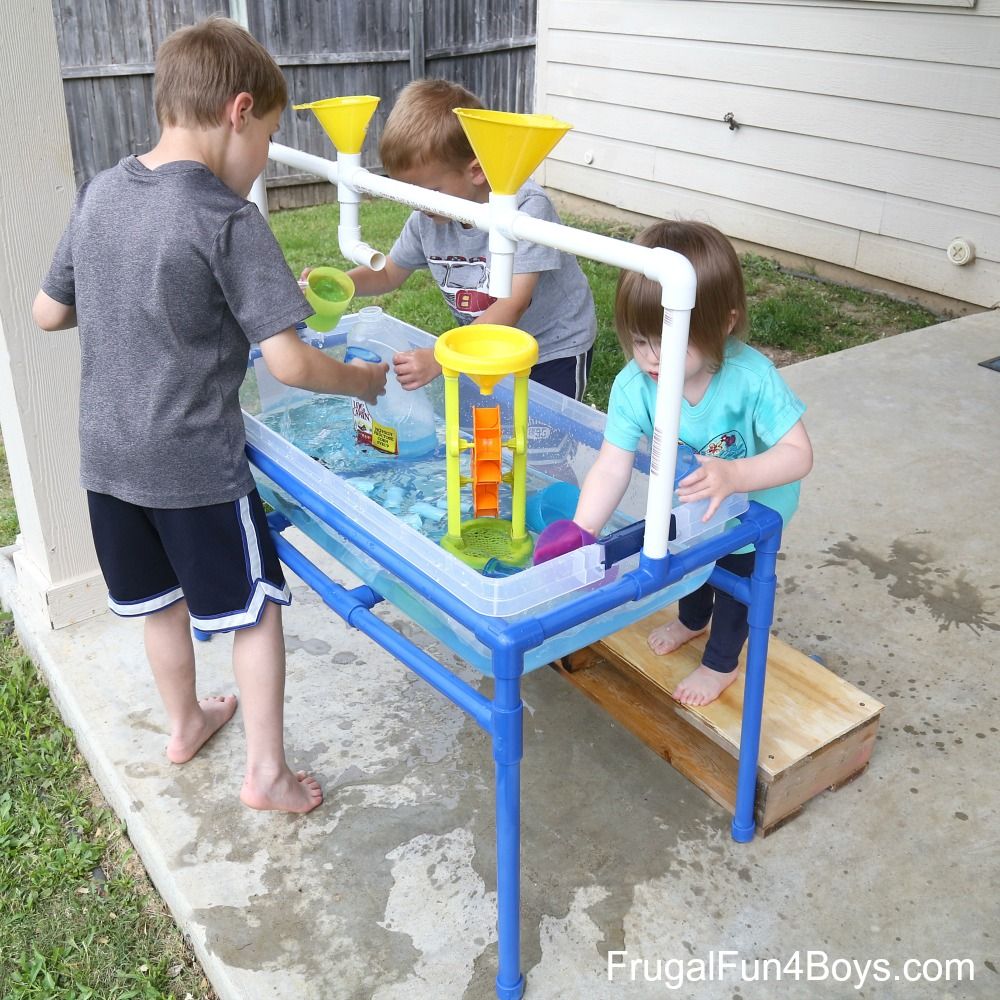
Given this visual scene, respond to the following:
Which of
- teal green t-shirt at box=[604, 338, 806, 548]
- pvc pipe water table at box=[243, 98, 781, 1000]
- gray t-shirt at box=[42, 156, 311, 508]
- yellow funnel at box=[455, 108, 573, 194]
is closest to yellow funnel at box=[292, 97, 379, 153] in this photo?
pvc pipe water table at box=[243, 98, 781, 1000]

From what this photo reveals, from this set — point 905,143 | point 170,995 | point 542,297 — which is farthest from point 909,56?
point 170,995

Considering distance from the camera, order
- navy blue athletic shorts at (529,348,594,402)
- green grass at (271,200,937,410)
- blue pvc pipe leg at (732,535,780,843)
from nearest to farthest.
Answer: blue pvc pipe leg at (732,535,780,843), navy blue athletic shorts at (529,348,594,402), green grass at (271,200,937,410)

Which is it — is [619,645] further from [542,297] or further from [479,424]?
[542,297]

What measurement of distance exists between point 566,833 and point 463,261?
1389 mm

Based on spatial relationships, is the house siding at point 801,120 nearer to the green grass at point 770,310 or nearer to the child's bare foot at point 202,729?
the green grass at point 770,310

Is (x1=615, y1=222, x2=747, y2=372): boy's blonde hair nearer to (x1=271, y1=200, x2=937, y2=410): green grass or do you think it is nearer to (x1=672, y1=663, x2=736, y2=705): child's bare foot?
(x1=672, y1=663, x2=736, y2=705): child's bare foot

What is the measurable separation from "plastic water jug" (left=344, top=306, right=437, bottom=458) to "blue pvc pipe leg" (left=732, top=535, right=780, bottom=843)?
833 mm

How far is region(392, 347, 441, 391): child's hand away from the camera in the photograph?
6.77 ft

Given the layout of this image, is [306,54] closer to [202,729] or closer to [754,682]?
[202,729]

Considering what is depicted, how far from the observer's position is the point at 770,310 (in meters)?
5.20

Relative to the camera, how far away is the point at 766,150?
5.83 metres

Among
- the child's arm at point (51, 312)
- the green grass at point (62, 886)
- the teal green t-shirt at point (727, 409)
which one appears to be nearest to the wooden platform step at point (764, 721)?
the teal green t-shirt at point (727, 409)

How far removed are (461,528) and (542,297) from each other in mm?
997

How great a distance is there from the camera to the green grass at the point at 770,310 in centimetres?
486
